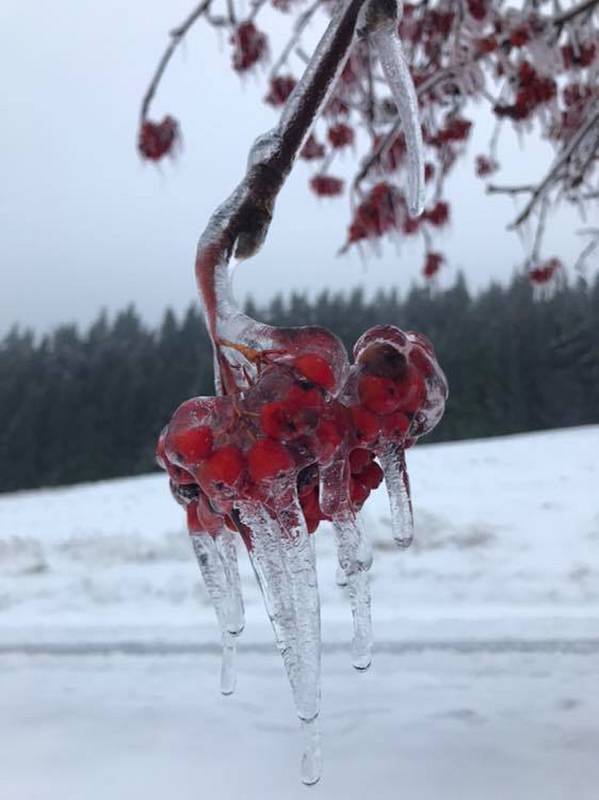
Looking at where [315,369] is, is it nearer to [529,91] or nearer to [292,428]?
[292,428]

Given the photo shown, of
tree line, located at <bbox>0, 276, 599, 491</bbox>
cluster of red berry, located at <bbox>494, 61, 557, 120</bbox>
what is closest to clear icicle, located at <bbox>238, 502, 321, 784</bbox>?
cluster of red berry, located at <bbox>494, 61, 557, 120</bbox>

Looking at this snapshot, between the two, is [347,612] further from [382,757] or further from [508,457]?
[508,457]

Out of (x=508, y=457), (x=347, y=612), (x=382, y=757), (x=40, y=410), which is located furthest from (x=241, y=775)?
(x=40, y=410)

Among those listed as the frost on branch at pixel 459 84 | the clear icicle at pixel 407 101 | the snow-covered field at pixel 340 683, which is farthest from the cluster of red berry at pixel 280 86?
the clear icicle at pixel 407 101

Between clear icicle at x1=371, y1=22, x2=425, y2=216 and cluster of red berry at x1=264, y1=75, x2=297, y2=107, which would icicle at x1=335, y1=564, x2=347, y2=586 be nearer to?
clear icicle at x1=371, y1=22, x2=425, y2=216

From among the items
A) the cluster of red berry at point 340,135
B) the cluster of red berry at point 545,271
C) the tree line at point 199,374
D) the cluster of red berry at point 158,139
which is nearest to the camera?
the cluster of red berry at point 158,139

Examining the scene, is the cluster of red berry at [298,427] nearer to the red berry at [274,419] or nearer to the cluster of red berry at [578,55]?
the red berry at [274,419]
